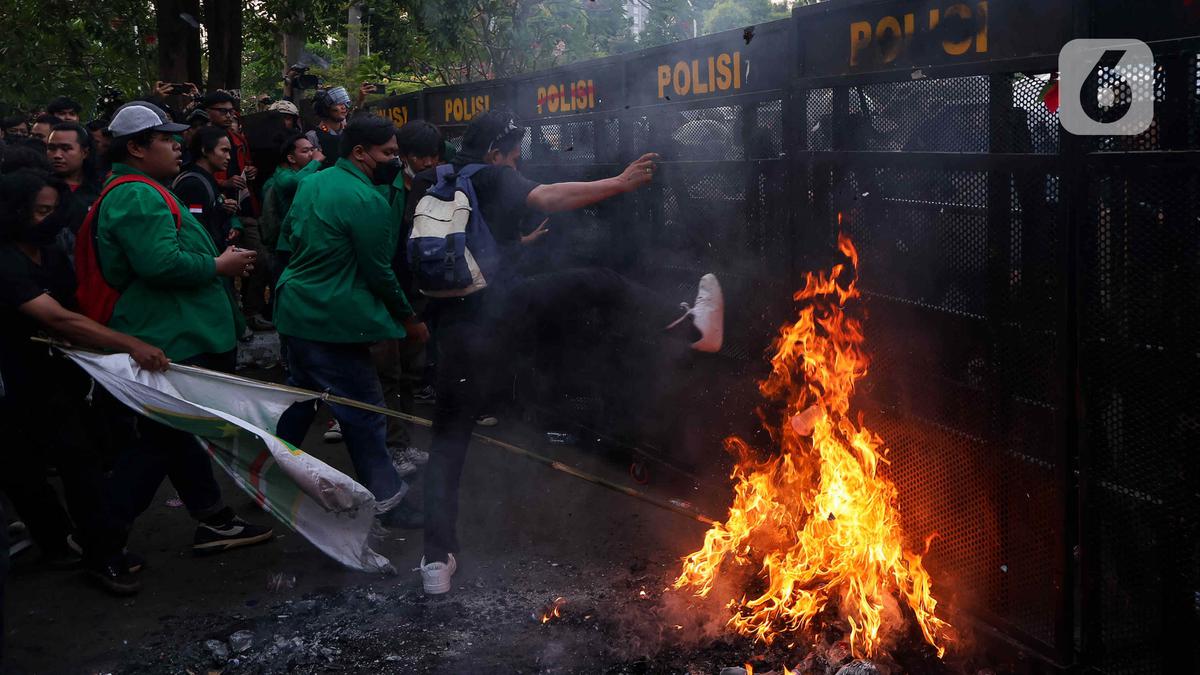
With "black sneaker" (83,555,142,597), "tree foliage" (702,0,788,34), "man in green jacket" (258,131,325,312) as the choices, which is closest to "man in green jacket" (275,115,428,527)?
"black sneaker" (83,555,142,597)

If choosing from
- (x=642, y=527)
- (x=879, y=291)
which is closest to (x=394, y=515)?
(x=642, y=527)

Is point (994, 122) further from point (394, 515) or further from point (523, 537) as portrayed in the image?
point (394, 515)

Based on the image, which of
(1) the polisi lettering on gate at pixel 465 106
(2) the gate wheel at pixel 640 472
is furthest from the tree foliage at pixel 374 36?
(2) the gate wheel at pixel 640 472

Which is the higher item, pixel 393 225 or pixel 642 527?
pixel 393 225

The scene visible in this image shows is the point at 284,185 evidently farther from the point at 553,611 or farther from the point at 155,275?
the point at 553,611

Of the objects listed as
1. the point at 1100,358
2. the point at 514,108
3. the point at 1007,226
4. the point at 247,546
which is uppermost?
the point at 514,108

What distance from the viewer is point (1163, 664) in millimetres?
3342

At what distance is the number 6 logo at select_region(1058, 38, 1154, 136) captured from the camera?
10.4ft

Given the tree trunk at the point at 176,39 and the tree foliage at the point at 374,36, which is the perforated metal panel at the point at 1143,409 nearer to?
the tree foliage at the point at 374,36

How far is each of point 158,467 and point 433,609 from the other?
167 centimetres

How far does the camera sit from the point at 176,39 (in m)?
14.6

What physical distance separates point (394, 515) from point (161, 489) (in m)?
1.94

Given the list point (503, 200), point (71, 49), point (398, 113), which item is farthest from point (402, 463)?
point (71, 49)

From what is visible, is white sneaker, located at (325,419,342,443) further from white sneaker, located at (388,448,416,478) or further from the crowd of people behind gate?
the crowd of people behind gate
